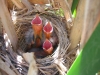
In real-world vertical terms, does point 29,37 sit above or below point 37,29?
above

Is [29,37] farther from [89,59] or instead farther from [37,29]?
[89,59]

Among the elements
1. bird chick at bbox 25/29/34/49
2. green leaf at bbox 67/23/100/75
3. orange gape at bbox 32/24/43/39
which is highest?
bird chick at bbox 25/29/34/49

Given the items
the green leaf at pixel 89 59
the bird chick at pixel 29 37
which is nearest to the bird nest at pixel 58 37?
the bird chick at pixel 29 37

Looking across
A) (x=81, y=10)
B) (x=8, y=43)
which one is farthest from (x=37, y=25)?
(x=81, y=10)

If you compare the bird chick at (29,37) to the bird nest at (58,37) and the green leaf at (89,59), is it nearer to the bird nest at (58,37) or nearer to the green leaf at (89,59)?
the bird nest at (58,37)

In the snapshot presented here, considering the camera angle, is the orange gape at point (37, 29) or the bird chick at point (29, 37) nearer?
the orange gape at point (37, 29)

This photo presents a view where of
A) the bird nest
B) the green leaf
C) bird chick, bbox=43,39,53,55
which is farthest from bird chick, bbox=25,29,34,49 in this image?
the green leaf

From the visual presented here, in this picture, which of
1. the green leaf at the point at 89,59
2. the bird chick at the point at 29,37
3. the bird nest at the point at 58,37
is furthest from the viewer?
the bird chick at the point at 29,37

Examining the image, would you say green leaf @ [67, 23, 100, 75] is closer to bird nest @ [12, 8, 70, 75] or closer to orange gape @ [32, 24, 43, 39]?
bird nest @ [12, 8, 70, 75]

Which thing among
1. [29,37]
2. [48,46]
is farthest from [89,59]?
[29,37]
